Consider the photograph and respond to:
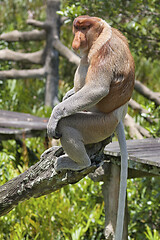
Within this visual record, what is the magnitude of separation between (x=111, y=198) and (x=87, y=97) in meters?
1.47

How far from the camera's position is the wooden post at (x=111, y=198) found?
10.6ft

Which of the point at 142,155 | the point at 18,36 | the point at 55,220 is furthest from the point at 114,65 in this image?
the point at 18,36

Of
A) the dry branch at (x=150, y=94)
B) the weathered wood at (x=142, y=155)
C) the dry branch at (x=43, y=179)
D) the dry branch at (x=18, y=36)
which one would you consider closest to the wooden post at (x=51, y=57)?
the dry branch at (x=18, y=36)

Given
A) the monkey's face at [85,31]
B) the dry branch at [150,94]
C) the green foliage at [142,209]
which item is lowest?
the green foliage at [142,209]

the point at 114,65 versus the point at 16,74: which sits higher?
the point at 114,65

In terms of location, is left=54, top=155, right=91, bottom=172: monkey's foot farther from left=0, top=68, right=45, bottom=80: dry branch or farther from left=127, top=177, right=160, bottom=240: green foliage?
left=0, top=68, right=45, bottom=80: dry branch

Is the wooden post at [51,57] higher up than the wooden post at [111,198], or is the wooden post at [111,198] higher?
the wooden post at [111,198]

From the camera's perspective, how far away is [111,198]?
326 centimetres

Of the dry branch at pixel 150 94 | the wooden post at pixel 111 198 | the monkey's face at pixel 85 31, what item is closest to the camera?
the monkey's face at pixel 85 31

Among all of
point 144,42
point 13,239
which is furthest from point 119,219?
point 144,42

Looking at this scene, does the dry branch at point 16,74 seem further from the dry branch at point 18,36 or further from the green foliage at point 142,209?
the green foliage at point 142,209

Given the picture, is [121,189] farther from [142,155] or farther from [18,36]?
[18,36]

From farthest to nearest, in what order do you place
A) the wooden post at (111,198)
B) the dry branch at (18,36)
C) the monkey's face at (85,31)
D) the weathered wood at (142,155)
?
the dry branch at (18,36) → the wooden post at (111,198) → the weathered wood at (142,155) → the monkey's face at (85,31)

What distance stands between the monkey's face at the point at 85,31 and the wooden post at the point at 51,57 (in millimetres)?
4892
